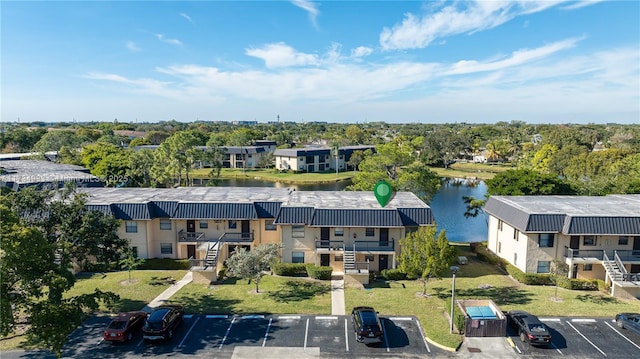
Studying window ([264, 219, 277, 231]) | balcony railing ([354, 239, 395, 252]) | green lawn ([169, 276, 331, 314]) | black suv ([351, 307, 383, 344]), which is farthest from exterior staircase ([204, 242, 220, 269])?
black suv ([351, 307, 383, 344])

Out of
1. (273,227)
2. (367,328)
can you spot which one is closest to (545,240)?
(367,328)

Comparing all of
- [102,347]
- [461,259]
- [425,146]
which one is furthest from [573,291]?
[425,146]

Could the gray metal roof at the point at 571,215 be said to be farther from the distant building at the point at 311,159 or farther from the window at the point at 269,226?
the distant building at the point at 311,159

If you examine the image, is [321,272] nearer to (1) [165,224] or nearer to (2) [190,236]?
(2) [190,236]

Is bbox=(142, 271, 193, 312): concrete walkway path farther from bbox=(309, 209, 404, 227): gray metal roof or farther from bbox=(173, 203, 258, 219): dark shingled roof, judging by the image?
bbox=(309, 209, 404, 227): gray metal roof

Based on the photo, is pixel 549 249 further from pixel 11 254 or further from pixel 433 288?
pixel 11 254

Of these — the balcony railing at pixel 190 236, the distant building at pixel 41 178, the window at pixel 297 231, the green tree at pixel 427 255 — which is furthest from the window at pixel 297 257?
the distant building at pixel 41 178
